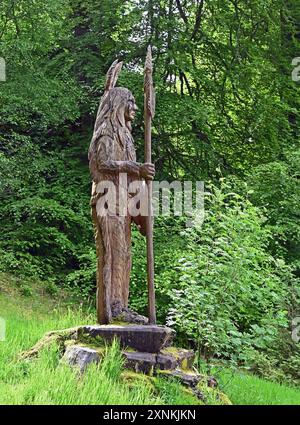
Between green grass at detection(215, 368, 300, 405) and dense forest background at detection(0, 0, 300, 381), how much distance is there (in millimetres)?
1818

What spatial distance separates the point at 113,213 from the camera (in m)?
6.78

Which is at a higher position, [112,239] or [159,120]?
[159,120]

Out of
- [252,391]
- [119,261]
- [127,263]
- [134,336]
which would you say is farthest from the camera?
[252,391]

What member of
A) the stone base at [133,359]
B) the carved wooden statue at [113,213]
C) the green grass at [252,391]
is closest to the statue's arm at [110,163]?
the carved wooden statue at [113,213]

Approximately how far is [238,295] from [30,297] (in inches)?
200

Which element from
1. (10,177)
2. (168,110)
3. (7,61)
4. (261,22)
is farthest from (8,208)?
(261,22)

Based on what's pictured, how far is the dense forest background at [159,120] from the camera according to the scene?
40.5 feet

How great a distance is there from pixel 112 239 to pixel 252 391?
8.41 ft

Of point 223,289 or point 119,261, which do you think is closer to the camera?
point 119,261

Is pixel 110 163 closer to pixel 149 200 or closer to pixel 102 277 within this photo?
pixel 149 200

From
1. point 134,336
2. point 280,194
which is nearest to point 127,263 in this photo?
point 134,336
